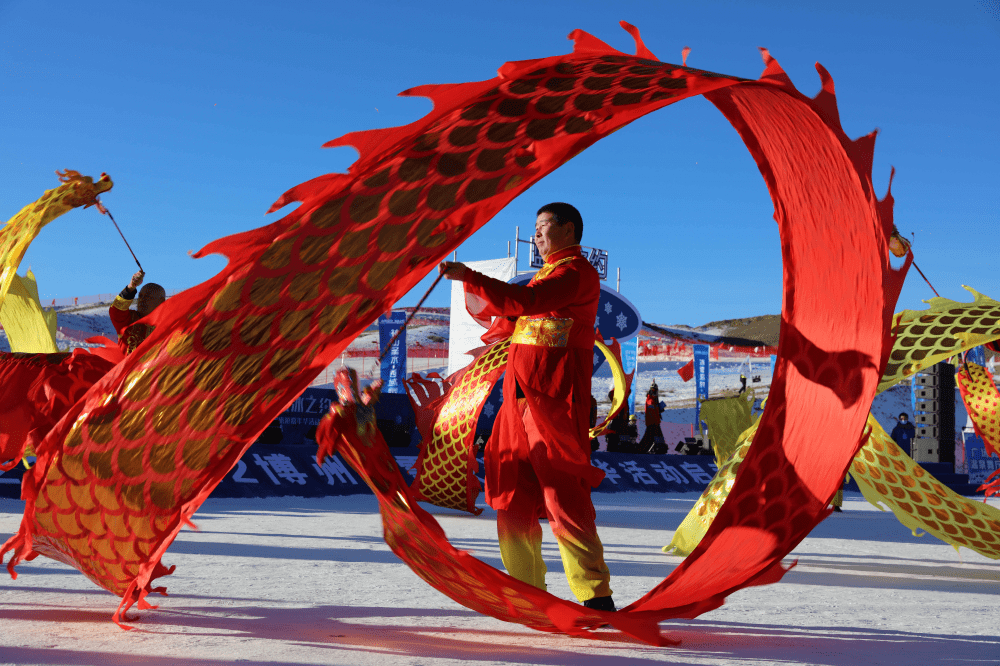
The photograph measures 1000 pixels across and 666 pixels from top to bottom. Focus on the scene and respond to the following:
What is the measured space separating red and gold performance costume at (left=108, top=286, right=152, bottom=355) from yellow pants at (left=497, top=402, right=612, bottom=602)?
1985mm

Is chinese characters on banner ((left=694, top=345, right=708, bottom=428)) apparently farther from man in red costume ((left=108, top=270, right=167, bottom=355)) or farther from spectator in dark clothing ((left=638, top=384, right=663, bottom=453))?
man in red costume ((left=108, top=270, right=167, bottom=355))

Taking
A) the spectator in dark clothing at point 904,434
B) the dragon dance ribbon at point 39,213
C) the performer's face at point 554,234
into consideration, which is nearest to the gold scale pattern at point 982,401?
the performer's face at point 554,234

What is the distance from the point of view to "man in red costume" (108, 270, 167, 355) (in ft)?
11.6

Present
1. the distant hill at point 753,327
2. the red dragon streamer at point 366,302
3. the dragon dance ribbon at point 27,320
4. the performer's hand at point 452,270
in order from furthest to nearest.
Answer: the distant hill at point 753,327 < the dragon dance ribbon at point 27,320 < the performer's hand at point 452,270 < the red dragon streamer at point 366,302

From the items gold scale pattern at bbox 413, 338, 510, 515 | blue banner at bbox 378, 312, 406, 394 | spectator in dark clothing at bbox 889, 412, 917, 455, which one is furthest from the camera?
blue banner at bbox 378, 312, 406, 394

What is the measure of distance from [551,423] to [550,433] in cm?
3

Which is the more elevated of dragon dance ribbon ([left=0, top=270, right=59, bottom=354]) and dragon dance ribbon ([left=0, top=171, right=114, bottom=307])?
dragon dance ribbon ([left=0, top=171, right=114, bottom=307])

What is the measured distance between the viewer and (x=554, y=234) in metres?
2.68

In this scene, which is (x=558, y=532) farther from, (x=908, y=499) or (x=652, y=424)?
(x=652, y=424)

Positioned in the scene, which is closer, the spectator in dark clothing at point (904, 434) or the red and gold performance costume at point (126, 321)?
the red and gold performance costume at point (126, 321)

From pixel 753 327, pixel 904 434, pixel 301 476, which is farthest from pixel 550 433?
pixel 753 327

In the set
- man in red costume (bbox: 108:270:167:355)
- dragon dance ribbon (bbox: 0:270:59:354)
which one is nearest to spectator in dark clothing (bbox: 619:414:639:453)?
dragon dance ribbon (bbox: 0:270:59:354)

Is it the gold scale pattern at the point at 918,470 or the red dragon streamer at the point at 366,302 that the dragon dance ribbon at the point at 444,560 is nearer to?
the red dragon streamer at the point at 366,302

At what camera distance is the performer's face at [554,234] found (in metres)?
2.68
